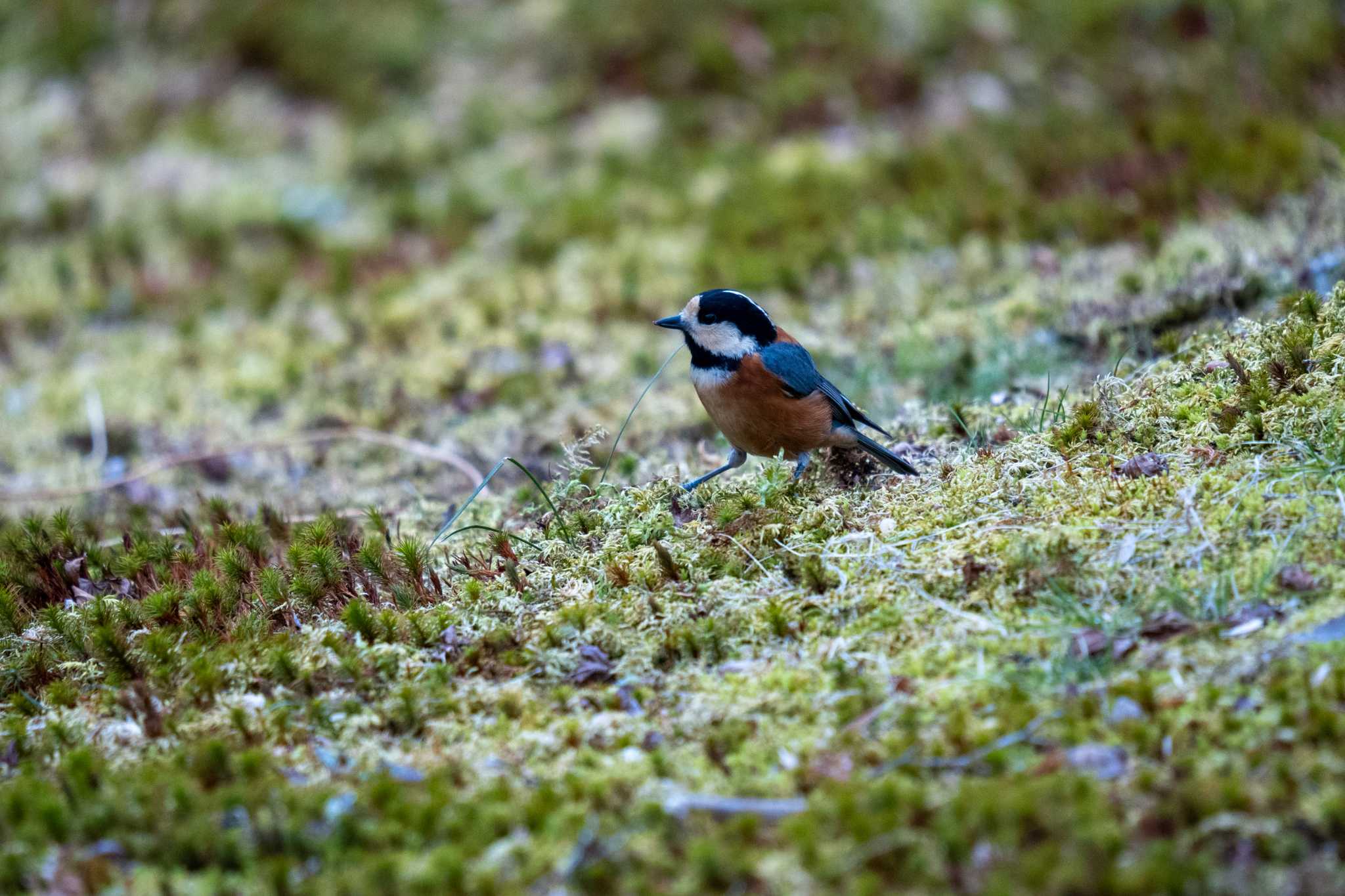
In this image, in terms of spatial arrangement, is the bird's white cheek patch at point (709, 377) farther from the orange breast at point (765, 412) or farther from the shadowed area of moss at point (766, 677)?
the shadowed area of moss at point (766, 677)

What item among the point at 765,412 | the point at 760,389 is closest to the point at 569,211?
the point at 760,389

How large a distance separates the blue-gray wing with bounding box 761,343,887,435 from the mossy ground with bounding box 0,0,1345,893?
1.08 feet

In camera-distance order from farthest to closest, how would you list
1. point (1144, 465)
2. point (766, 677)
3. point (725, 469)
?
1. point (725, 469)
2. point (1144, 465)
3. point (766, 677)

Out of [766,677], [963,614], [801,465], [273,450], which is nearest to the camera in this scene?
[766,677]

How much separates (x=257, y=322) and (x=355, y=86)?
13.1 feet

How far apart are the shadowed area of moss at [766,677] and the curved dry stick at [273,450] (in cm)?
193

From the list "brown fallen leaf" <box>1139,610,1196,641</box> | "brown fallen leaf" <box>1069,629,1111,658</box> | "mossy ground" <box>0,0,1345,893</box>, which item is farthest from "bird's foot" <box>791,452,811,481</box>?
"brown fallen leaf" <box>1139,610,1196,641</box>

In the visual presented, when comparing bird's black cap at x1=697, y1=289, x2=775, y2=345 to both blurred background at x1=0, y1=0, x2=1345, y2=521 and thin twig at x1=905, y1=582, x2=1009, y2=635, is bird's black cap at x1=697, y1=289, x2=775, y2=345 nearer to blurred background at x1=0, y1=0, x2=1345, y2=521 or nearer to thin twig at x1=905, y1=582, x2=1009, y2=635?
blurred background at x1=0, y1=0, x2=1345, y2=521

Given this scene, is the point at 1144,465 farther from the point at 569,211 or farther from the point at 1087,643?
the point at 569,211

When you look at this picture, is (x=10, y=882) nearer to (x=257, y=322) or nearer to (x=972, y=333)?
(x=972, y=333)

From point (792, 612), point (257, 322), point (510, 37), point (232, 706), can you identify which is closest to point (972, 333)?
point (792, 612)

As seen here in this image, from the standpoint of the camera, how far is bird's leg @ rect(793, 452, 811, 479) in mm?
5613

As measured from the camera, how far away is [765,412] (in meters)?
5.42

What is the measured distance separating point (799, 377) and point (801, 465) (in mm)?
456
